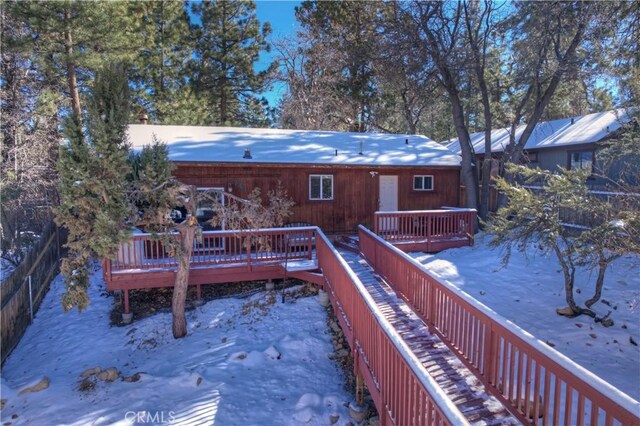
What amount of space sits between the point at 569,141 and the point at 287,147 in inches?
458

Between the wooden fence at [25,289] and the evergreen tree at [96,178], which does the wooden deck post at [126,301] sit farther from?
the wooden fence at [25,289]

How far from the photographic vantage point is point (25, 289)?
894 cm

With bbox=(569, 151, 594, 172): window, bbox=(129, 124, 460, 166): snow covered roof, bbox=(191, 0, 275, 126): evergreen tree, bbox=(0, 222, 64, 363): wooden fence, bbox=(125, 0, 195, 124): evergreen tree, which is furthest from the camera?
bbox=(191, 0, 275, 126): evergreen tree

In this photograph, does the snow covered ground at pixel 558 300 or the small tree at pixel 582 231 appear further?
the snow covered ground at pixel 558 300

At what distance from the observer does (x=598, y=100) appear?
1045 inches

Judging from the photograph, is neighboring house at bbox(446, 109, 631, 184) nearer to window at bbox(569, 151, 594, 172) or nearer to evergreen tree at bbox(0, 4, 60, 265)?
window at bbox(569, 151, 594, 172)

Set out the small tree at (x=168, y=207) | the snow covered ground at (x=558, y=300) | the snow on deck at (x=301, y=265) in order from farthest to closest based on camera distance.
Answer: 1. the snow on deck at (x=301, y=265)
2. the small tree at (x=168, y=207)
3. the snow covered ground at (x=558, y=300)

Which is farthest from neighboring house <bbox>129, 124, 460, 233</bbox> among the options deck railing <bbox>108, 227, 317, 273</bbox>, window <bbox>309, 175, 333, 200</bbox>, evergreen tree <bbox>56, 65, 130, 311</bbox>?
evergreen tree <bbox>56, 65, 130, 311</bbox>

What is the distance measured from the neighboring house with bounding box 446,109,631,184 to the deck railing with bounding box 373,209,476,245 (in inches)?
168

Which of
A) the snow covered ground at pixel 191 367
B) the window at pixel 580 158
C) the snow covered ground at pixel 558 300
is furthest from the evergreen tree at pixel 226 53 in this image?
the window at pixel 580 158

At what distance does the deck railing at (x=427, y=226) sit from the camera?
11289mm

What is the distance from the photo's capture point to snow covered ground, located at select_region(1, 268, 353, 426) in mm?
5723

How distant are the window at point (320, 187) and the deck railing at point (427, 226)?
2093mm

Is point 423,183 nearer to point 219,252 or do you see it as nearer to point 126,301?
point 219,252
